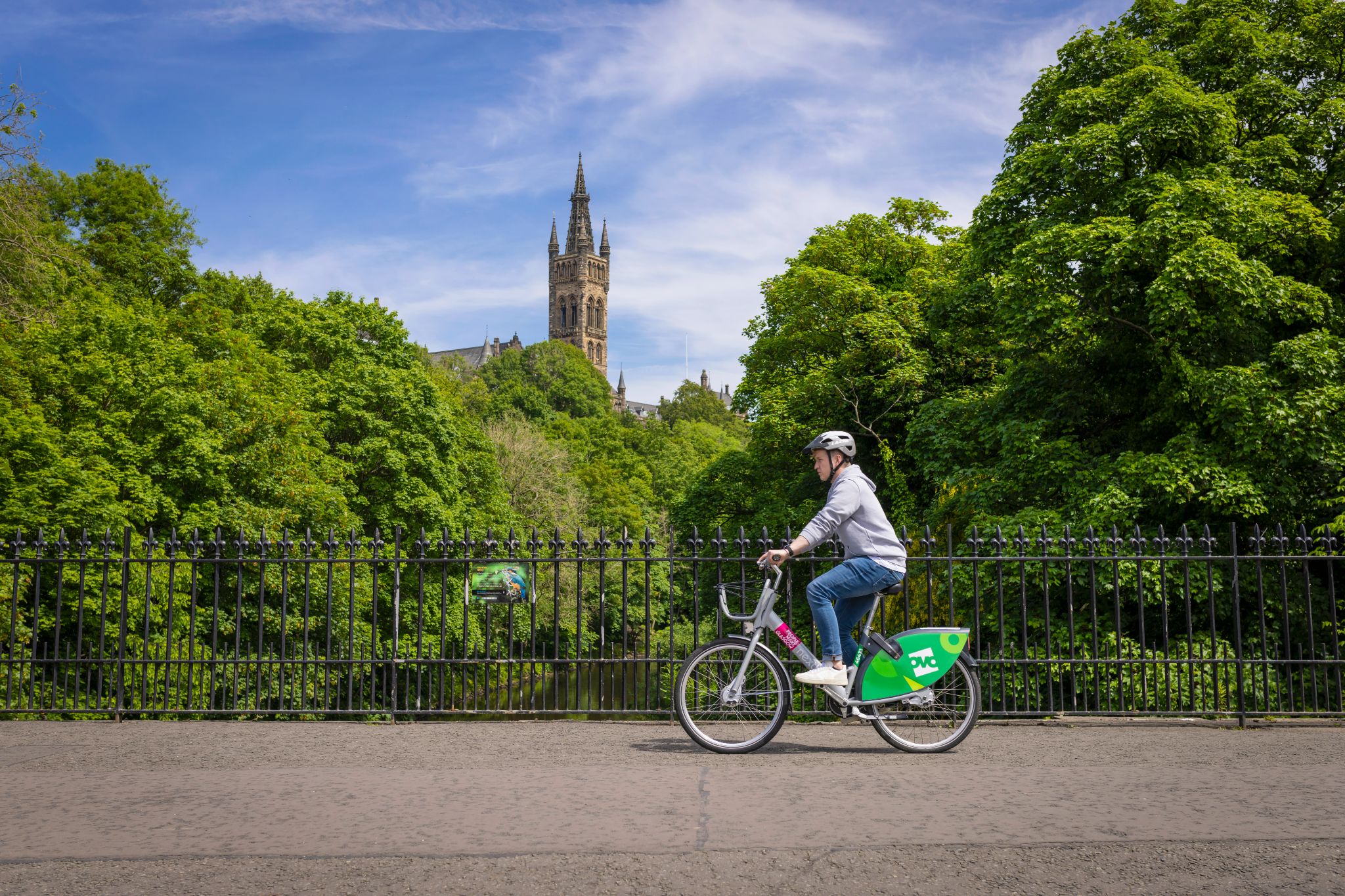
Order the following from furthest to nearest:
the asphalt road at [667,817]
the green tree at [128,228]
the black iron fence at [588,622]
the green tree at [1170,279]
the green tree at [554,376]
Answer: the green tree at [554,376] → the green tree at [128,228] → the green tree at [1170,279] → the black iron fence at [588,622] → the asphalt road at [667,817]

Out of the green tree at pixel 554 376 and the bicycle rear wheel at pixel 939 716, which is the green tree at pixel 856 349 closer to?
the bicycle rear wheel at pixel 939 716

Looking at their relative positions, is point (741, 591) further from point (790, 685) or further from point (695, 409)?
point (695, 409)

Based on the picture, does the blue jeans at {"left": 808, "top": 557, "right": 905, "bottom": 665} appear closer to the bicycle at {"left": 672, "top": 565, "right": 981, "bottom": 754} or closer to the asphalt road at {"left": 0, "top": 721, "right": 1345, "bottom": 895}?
the bicycle at {"left": 672, "top": 565, "right": 981, "bottom": 754}

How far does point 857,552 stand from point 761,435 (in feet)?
77.8

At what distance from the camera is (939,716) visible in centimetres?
720

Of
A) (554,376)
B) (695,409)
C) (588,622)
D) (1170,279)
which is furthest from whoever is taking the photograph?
(695,409)

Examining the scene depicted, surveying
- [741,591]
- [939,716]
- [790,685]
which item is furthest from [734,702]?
[939,716]

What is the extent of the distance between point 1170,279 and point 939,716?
451 inches

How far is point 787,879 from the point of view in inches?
163

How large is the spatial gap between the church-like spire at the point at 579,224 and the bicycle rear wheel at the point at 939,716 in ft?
555

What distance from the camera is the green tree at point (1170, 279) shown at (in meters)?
16.6

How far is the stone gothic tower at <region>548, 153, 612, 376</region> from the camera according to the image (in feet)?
566

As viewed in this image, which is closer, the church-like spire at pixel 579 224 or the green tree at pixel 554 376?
the green tree at pixel 554 376

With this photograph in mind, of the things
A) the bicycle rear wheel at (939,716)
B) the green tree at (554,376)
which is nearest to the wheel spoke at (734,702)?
the bicycle rear wheel at (939,716)
